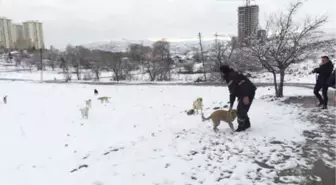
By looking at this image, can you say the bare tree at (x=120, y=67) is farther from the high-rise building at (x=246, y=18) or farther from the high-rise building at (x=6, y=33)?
the high-rise building at (x=6, y=33)

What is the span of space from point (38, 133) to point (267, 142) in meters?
7.69

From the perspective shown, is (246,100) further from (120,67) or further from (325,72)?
(120,67)

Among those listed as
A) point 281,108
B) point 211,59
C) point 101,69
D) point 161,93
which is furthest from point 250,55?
point 101,69

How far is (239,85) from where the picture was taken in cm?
666

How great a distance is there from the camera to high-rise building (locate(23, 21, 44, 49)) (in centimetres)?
14979

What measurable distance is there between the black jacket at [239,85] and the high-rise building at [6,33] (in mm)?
149771

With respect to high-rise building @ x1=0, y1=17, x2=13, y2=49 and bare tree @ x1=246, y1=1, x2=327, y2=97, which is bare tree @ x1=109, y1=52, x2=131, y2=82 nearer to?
bare tree @ x1=246, y1=1, x2=327, y2=97

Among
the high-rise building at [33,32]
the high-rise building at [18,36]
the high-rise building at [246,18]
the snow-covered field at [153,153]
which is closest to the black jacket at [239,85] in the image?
the snow-covered field at [153,153]

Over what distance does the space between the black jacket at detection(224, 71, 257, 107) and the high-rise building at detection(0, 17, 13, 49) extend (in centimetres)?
14977

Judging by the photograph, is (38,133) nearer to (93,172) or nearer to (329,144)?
(93,172)

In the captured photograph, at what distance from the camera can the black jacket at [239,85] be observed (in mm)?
6629

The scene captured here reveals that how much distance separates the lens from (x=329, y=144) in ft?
19.1

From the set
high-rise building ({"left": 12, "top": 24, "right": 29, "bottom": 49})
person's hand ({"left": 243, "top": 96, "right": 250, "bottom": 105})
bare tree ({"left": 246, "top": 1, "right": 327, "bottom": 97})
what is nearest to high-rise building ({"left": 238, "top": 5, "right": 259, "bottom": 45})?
bare tree ({"left": 246, "top": 1, "right": 327, "bottom": 97})

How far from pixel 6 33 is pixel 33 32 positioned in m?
14.8
